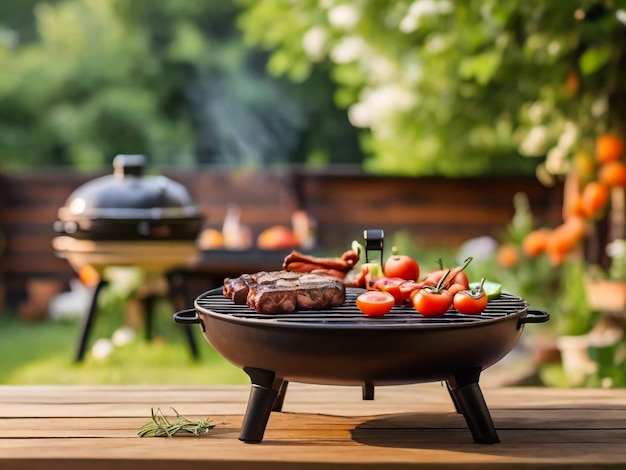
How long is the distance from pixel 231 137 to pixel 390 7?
31.3 feet

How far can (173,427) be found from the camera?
2.13 meters

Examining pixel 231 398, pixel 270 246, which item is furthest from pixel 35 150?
pixel 231 398

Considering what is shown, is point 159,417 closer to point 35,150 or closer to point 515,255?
point 515,255

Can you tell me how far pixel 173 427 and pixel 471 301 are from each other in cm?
76

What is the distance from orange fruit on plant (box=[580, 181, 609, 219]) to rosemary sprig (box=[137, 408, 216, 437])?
328 centimetres

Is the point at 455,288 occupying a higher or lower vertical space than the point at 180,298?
higher

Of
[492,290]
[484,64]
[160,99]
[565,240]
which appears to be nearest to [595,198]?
[565,240]

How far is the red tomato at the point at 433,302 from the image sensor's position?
6.59 feet

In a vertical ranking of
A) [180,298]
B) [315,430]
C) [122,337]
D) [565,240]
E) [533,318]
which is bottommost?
[122,337]

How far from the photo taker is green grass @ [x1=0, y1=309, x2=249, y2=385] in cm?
515

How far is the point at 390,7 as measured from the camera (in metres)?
4.70

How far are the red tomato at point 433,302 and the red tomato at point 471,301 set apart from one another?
3cm

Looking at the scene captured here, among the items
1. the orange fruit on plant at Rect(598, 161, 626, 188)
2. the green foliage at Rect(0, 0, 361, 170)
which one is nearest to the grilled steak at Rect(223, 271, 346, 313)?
the orange fruit on plant at Rect(598, 161, 626, 188)

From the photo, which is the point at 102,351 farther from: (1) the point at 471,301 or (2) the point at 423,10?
(1) the point at 471,301
